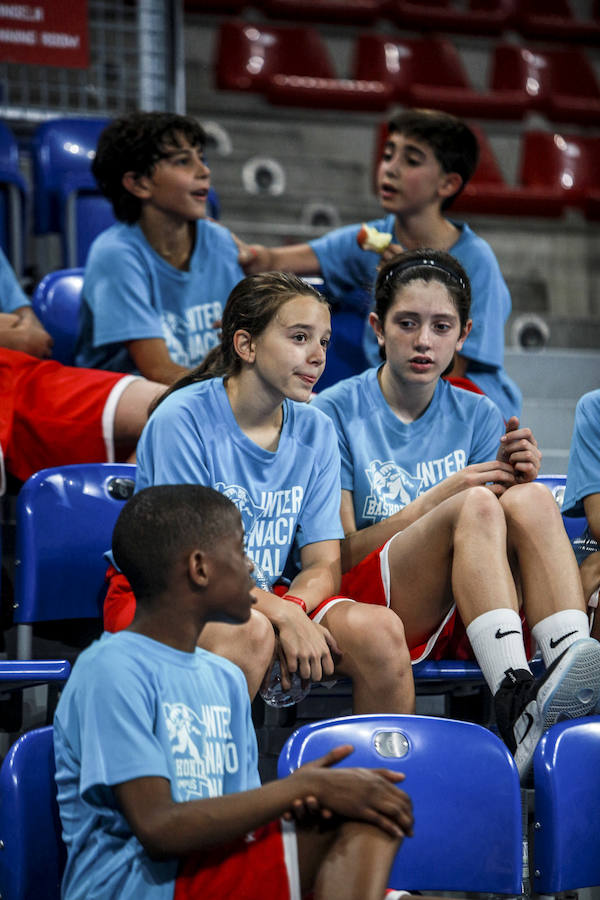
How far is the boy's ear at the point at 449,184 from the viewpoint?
10.9 feet

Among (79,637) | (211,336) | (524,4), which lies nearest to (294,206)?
(524,4)

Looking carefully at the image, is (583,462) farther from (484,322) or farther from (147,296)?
(147,296)

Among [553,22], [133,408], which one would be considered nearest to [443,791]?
[133,408]

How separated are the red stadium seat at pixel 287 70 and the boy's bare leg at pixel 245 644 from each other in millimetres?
4536

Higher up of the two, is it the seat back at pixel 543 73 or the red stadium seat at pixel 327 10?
the red stadium seat at pixel 327 10

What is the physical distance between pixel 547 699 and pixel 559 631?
0.16 metres

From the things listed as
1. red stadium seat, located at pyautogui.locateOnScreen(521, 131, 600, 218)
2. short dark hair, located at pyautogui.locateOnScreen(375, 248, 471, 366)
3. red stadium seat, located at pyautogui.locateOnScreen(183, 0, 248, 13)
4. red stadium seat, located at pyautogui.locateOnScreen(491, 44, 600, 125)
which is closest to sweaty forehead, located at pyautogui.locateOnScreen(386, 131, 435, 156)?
short dark hair, located at pyautogui.locateOnScreen(375, 248, 471, 366)

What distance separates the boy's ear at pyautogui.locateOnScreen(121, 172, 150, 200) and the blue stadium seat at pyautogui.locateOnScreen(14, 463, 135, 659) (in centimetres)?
108


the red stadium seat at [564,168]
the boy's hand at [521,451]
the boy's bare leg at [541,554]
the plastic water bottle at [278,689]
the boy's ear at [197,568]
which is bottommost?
the plastic water bottle at [278,689]

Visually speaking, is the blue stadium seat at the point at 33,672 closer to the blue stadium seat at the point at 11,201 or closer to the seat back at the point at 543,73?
the blue stadium seat at the point at 11,201

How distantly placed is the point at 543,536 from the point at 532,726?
0.34 metres

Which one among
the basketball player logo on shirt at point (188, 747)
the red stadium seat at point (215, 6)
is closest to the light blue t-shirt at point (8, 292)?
the basketball player logo on shirt at point (188, 747)

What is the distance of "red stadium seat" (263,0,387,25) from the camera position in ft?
20.4

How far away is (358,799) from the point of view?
4.49 ft
